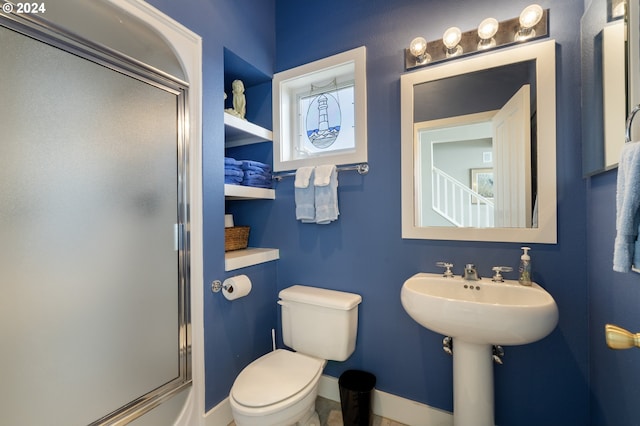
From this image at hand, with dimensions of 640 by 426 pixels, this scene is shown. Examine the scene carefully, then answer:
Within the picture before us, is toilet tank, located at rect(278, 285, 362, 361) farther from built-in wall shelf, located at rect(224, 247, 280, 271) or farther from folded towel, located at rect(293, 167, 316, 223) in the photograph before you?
folded towel, located at rect(293, 167, 316, 223)

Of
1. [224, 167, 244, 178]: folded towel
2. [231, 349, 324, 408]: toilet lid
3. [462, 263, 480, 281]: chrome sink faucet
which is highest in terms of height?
[224, 167, 244, 178]: folded towel

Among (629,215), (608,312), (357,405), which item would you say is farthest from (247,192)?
(608,312)

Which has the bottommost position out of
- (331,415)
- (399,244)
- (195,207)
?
(331,415)

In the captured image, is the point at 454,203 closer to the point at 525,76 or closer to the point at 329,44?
the point at 525,76

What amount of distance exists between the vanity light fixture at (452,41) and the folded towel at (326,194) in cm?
86

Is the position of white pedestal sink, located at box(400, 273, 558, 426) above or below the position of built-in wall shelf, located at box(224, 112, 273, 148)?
below

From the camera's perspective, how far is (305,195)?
1723mm

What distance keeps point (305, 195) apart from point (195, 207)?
65 cm

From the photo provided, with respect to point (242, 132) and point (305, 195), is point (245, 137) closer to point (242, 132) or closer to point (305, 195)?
point (242, 132)

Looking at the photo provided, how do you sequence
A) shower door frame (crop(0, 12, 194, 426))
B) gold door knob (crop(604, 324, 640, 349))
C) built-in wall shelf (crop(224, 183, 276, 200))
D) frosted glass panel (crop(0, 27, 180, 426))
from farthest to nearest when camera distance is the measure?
1. built-in wall shelf (crop(224, 183, 276, 200))
2. shower door frame (crop(0, 12, 194, 426))
3. frosted glass panel (crop(0, 27, 180, 426))
4. gold door knob (crop(604, 324, 640, 349))

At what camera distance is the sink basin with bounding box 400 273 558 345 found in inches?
37.7

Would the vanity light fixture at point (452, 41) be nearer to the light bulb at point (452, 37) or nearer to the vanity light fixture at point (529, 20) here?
the light bulb at point (452, 37)

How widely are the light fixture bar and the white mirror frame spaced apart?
3 centimetres

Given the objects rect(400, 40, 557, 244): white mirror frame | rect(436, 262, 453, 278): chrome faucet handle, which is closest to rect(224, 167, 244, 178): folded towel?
rect(400, 40, 557, 244): white mirror frame
